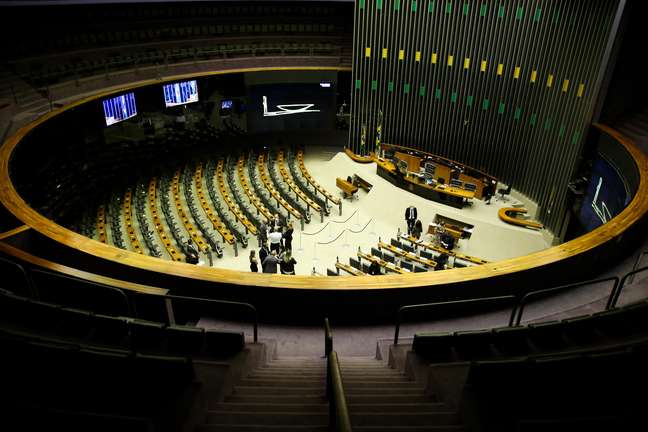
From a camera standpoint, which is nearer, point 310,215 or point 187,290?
point 187,290

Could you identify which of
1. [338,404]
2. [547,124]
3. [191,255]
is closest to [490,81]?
[547,124]

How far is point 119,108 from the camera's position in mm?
11266

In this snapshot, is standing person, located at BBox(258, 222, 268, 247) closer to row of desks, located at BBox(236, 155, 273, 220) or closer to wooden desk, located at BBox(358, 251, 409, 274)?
row of desks, located at BBox(236, 155, 273, 220)

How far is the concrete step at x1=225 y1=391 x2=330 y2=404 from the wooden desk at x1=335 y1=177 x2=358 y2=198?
9534mm

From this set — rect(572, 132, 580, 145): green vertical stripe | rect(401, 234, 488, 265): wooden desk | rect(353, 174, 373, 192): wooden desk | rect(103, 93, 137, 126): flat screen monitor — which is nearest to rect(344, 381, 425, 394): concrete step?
rect(401, 234, 488, 265): wooden desk

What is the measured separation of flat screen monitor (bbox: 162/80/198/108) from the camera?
12.6 metres

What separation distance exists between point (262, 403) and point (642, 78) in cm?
1076

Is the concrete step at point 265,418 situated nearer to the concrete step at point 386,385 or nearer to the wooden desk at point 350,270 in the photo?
the concrete step at point 386,385

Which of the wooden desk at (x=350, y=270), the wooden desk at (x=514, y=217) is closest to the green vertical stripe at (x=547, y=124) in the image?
the wooden desk at (x=514, y=217)

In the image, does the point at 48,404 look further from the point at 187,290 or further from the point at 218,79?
the point at 218,79

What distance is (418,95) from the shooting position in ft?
44.9

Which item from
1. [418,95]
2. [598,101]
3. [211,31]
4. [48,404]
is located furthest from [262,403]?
[211,31]

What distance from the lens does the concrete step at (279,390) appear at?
340cm

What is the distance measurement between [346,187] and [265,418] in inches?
401
